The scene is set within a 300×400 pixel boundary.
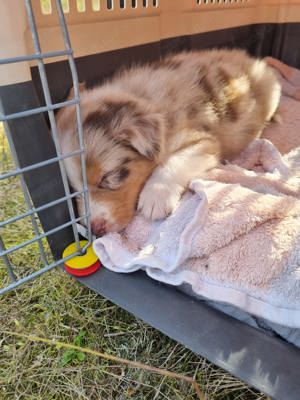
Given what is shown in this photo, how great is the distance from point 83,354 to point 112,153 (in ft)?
2.47

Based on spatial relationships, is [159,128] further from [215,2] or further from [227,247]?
[215,2]

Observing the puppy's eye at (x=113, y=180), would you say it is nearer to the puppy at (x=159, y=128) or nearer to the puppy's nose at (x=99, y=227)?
the puppy at (x=159, y=128)

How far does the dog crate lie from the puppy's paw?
254 millimetres

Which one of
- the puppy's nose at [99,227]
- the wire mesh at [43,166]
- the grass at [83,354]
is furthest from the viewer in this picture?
the puppy's nose at [99,227]

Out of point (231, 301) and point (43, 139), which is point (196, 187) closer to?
point (231, 301)

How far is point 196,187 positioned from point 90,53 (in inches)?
34.5

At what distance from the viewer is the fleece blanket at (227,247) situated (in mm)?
1171

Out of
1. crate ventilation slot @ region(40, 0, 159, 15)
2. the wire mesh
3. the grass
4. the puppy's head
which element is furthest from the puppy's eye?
crate ventilation slot @ region(40, 0, 159, 15)

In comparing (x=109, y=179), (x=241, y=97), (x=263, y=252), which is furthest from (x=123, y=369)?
(x=241, y=97)

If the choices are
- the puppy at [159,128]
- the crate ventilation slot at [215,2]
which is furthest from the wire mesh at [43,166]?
the crate ventilation slot at [215,2]

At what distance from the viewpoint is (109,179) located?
1545mm

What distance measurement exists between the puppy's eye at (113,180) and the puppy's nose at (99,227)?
0.15 meters

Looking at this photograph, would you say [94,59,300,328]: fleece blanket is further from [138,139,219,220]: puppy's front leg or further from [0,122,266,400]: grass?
[0,122,266,400]: grass

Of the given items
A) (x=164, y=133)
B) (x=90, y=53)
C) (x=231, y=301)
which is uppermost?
(x=90, y=53)
